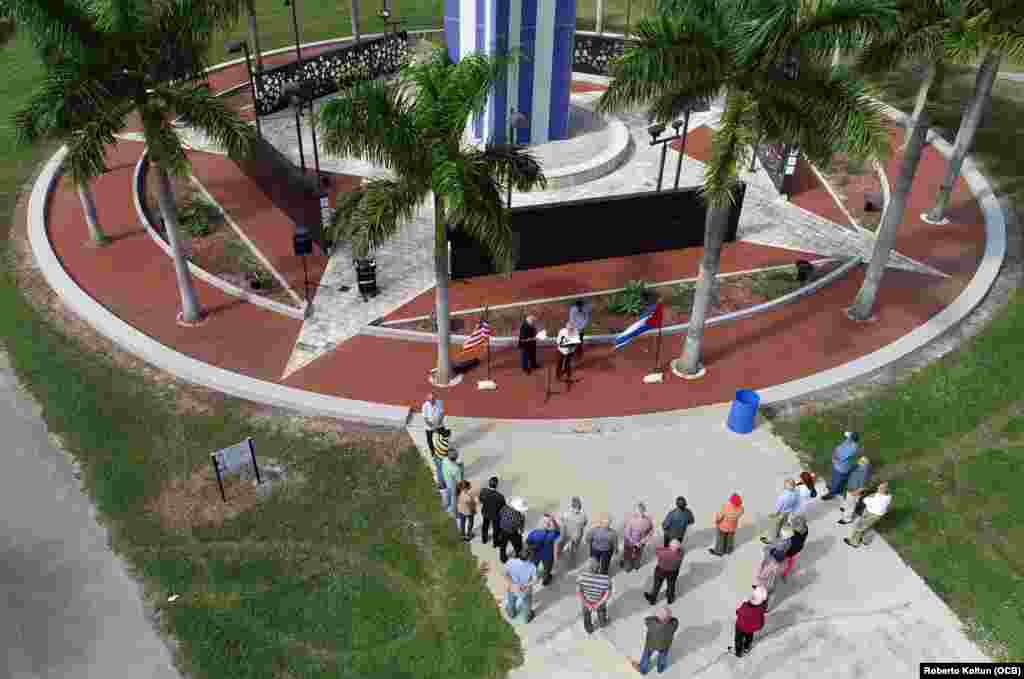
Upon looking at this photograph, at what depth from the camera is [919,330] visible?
20.2m

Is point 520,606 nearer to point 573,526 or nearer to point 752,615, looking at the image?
point 573,526

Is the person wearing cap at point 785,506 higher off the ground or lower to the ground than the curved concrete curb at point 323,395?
higher

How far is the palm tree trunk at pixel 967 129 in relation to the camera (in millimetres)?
22223

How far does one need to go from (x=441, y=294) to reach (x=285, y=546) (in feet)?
18.1

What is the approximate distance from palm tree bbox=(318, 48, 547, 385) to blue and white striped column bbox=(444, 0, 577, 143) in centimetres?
1047

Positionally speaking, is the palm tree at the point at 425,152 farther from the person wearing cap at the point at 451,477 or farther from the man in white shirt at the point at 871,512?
the man in white shirt at the point at 871,512

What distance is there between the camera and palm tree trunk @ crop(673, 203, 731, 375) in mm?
16594

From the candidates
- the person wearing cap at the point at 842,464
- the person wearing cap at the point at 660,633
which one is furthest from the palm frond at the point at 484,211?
the person wearing cap at the point at 842,464

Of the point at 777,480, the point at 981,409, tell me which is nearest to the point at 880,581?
the point at 777,480

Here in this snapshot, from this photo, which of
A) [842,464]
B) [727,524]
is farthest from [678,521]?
[842,464]

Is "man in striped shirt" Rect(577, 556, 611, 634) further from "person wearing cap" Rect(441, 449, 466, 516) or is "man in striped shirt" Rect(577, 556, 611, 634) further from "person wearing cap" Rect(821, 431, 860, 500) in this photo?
"person wearing cap" Rect(821, 431, 860, 500)

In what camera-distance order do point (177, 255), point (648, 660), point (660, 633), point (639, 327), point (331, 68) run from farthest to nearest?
point (331, 68)
point (177, 255)
point (639, 327)
point (648, 660)
point (660, 633)

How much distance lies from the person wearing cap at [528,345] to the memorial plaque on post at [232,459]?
5.98m

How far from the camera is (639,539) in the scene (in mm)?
13484
